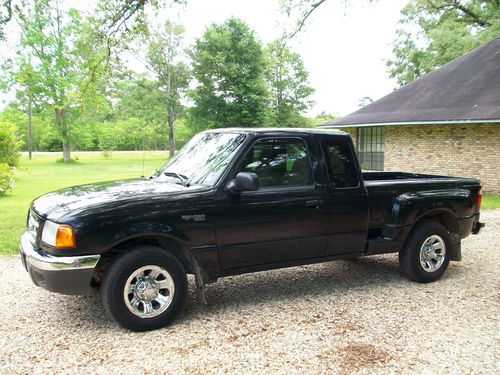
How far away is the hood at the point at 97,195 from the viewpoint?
416 cm

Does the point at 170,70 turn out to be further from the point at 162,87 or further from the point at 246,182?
the point at 246,182

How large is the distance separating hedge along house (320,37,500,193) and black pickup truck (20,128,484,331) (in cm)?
1223

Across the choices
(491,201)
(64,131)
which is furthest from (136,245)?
(64,131)

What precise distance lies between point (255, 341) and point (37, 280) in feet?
6.83

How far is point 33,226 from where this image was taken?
14.8 feet

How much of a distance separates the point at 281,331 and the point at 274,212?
3.98ft

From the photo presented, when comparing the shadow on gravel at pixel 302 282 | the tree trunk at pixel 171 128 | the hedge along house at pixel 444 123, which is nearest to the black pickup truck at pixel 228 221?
the shadow on gravel at pixel 302 282

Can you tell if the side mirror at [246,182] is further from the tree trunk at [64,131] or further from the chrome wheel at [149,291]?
the tree trunk at [64,131]

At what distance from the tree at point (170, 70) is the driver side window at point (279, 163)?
52745 millimetres

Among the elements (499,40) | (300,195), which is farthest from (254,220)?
(499,40)

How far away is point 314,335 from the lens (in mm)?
4262

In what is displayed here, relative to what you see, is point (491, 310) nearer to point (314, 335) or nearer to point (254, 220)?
point (314, 335)

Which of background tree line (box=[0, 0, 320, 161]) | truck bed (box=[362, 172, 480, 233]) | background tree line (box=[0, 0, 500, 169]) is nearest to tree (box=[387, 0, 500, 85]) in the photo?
background tree line (box=[0, 0, 500, 169])

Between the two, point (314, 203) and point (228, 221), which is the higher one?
point (314, 203)
